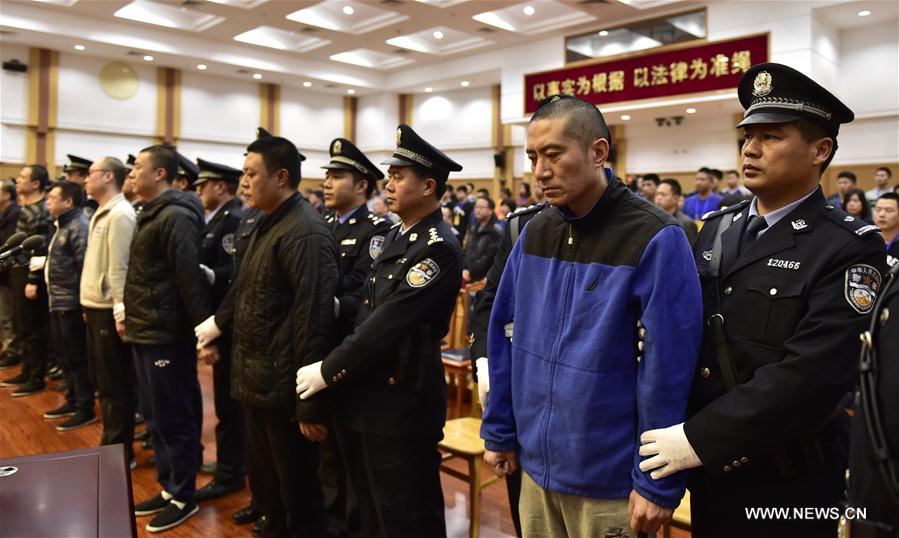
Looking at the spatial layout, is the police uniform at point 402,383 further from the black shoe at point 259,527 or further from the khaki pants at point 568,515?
the black shoe at point 259,527

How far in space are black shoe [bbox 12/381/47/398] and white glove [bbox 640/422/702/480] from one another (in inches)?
208

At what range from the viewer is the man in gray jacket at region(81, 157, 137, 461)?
129 inches

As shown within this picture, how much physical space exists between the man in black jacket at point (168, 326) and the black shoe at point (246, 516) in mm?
234

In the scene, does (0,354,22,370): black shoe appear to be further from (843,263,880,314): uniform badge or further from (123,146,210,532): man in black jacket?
(843,263,880,314): uniform badge

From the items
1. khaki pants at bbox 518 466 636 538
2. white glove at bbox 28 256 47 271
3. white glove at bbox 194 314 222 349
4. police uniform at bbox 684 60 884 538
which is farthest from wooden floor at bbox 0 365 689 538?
police uniform at bbox 684 60 884 538

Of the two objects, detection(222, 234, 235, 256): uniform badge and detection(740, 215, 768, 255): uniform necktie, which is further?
detection(222, 234, 235, 256): uniform badge

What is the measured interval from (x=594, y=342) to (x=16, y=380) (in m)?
5.56

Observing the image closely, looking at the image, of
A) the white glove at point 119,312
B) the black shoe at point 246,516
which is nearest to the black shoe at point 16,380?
the white glove at point 119,312

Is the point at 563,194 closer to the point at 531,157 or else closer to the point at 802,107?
the point at 531,157

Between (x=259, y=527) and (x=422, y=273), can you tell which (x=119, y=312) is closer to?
(x=259, y=527)

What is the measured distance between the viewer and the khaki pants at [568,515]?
141cm

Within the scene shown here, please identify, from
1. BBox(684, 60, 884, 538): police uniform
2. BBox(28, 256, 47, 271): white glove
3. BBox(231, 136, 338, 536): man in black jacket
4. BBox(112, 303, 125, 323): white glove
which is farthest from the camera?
BBox(28, 256, 47, 271): white glove

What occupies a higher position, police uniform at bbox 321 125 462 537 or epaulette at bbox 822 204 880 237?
epaulette at bbox 822 204 880 237

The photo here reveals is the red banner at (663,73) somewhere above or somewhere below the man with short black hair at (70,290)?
above
